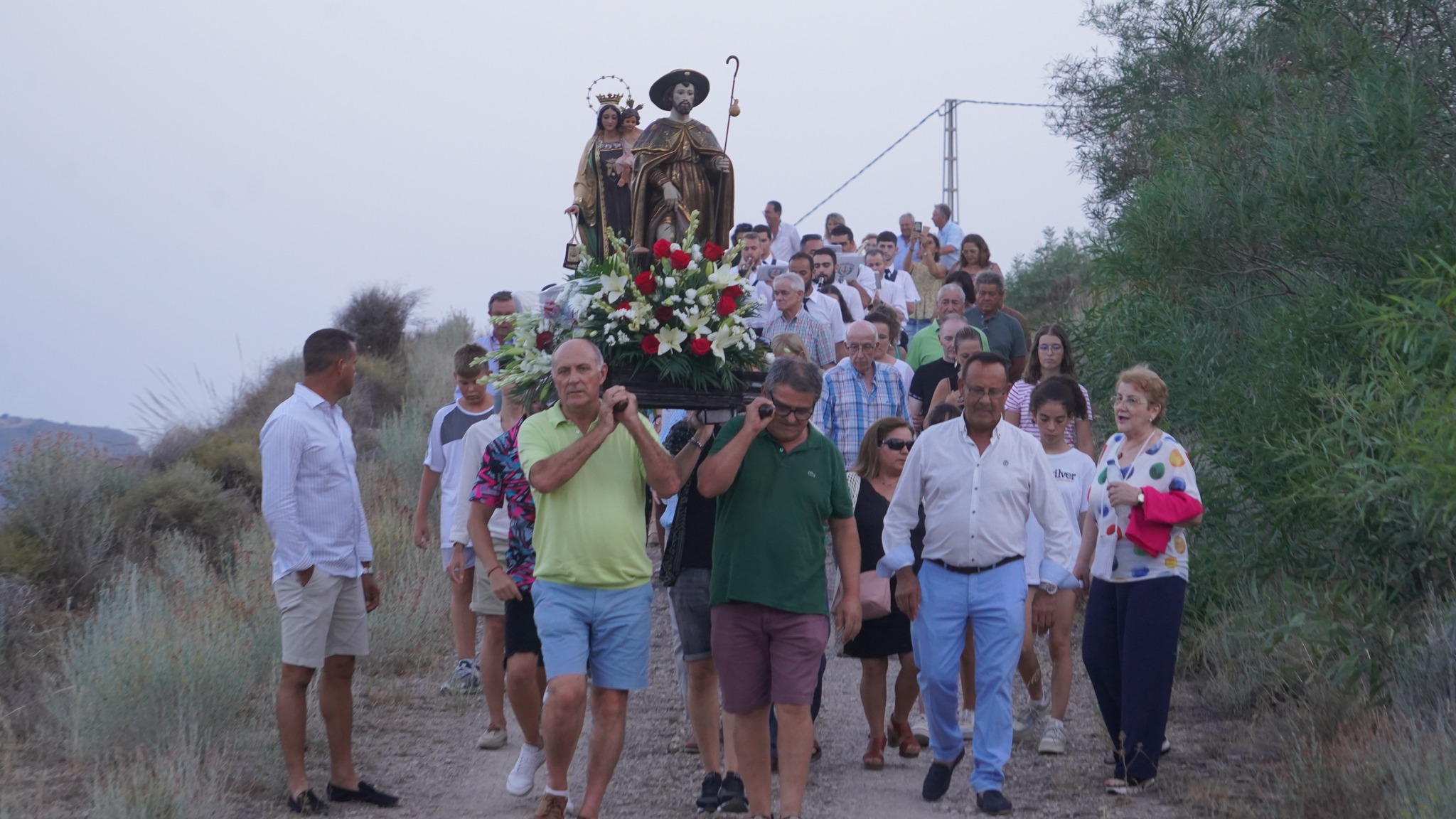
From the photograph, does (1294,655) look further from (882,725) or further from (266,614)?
(266,614)

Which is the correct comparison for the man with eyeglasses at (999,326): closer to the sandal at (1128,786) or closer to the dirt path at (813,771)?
the dirt path at (813,771)

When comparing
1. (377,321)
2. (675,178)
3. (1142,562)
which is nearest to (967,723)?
(1142,562)

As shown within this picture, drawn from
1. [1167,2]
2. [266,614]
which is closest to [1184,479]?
[266,614]

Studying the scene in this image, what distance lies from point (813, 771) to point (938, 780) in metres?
0.95

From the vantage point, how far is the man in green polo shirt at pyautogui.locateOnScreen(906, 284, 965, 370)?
41.4 ft

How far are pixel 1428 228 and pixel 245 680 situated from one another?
7.71m

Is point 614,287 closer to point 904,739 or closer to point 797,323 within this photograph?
point 904,739

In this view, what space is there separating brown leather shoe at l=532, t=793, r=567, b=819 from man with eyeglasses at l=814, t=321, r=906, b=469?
4.81 metres

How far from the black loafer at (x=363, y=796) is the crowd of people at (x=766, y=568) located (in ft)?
0.04

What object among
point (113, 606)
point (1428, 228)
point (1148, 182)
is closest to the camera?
point (1428, 228)

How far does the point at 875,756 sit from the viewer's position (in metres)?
8.09

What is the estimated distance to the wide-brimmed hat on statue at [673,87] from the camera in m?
8.64

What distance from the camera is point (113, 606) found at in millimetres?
9391

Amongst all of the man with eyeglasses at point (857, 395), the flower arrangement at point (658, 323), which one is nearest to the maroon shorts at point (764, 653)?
the flower arrangement at point (658, 323)
